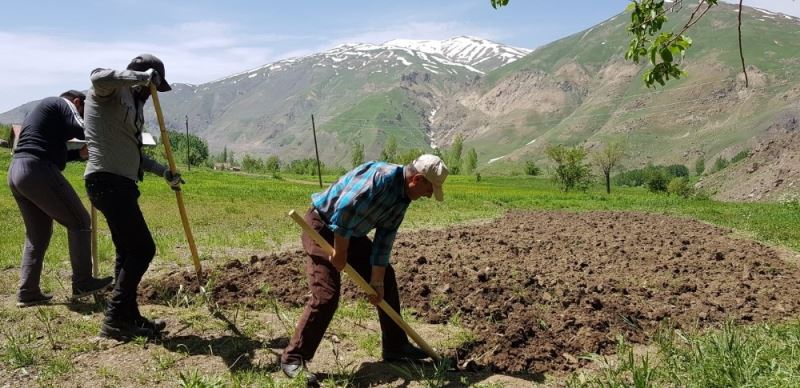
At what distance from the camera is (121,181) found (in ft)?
16.5

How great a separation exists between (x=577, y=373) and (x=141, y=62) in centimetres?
475

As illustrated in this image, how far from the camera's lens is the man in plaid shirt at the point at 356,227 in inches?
162


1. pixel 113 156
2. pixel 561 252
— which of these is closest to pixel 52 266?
pixel 113 156

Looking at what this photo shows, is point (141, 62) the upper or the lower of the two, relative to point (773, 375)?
upper

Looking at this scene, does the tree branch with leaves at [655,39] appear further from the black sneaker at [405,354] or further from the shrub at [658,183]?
the shrub at [658,183]

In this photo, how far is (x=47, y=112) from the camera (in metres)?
5.70

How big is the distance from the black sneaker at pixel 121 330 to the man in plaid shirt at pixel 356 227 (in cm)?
158

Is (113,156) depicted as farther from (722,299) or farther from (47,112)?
(722,299)

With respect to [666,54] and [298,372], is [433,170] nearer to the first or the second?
[666,54]

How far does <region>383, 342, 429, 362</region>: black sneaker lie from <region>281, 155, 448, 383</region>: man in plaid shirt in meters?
0.33

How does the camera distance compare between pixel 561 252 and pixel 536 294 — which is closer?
pixel 536 294

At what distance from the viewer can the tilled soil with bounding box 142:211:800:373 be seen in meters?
5.39

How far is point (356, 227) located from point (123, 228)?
2.24 meters

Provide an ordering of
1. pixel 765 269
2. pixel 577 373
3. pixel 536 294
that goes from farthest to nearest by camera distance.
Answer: pixel 765 269, pixel 536 294, pixel 577 373
